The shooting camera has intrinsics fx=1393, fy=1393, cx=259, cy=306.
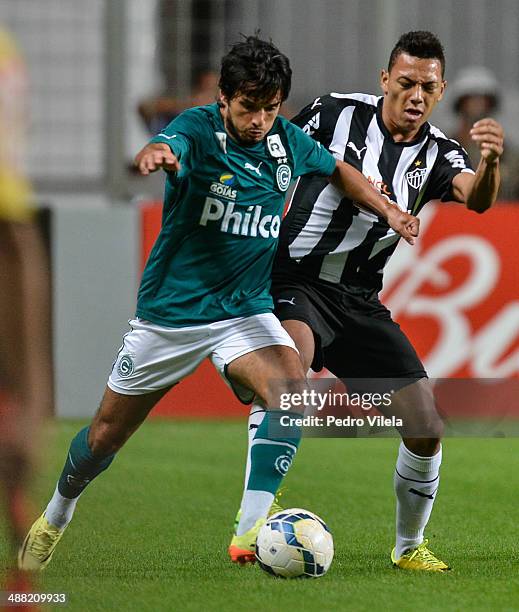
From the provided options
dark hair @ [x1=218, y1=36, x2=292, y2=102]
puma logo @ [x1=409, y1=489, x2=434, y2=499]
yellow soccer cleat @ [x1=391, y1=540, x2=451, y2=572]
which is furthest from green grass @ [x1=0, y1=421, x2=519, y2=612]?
→ dark hair @ [x1=218, y1=36, x2=292, y2=102]

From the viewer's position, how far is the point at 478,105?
10734mm

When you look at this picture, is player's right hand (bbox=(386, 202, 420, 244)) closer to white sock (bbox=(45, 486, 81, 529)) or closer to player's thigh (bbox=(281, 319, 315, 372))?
player's thigh (bbox=(281, 319, 315, 372))

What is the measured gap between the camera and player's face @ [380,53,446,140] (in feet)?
18.8

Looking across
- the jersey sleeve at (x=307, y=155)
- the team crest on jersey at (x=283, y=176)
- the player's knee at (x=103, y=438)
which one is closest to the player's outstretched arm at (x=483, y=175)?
the jersey sleeve at (x=307, y=155)

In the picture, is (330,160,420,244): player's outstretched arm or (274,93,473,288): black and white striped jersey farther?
(274,93,473,288): black and white striped jersey

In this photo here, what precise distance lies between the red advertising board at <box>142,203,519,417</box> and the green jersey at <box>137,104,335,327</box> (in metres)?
4.74

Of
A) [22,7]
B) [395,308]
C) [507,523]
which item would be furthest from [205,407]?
[507,523]

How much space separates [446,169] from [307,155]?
711 mm

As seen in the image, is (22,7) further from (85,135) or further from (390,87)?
(390,87)

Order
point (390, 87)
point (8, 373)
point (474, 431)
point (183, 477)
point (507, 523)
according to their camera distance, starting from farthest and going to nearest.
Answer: point (474, 431) < point (183, 477) < point (507, 523) < point (390, 87) < point (8, 373)

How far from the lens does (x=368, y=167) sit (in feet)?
19.3

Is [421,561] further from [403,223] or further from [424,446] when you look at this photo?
[403,223]

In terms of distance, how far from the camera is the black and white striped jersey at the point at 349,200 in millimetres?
5848

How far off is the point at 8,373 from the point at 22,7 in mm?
7553
